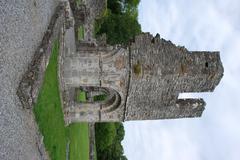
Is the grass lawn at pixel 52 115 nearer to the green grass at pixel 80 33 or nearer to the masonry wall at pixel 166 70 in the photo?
the masonry wall at pixel 166 70

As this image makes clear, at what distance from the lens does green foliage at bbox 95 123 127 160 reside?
45719 millimetres

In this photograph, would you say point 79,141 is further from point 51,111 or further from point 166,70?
point 51,111

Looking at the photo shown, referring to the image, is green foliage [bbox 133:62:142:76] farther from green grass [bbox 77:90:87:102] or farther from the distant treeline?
the distant treeline

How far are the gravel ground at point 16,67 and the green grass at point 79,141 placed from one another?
894 cm

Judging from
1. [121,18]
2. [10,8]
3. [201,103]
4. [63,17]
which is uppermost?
[10,8]

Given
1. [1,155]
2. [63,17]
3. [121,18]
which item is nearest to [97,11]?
[63,17]

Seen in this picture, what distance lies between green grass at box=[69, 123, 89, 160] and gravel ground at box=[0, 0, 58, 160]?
8941 mm

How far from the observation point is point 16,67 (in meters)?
13.0

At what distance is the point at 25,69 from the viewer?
13.9m

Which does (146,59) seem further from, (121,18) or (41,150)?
(121,18)

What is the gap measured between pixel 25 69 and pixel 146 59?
627cm

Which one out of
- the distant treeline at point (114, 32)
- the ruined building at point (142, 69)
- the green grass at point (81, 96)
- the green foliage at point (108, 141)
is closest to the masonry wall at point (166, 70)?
the ruined building at point (142, 69)

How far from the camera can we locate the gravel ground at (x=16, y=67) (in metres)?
12.0

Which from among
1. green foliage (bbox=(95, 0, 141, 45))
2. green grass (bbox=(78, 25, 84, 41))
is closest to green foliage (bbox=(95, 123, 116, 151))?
green foliage (bbox=(95, 0, 141, 45))
